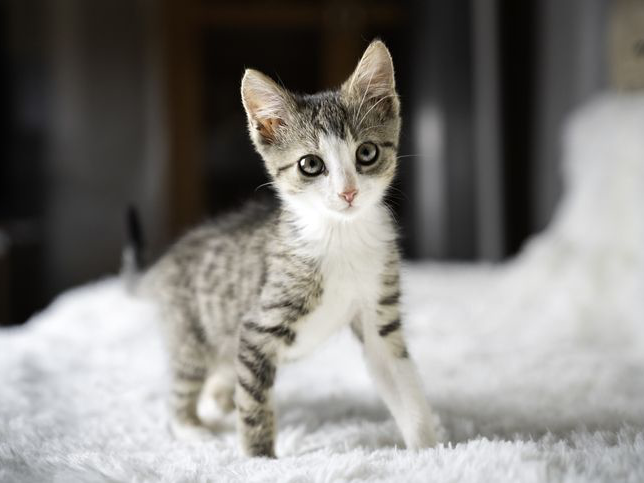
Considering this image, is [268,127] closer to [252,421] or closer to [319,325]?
[319,325]

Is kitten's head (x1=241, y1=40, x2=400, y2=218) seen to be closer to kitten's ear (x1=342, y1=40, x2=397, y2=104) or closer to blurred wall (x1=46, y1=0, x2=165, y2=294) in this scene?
kitten's ear (x1=342, y1=40, x2=397, y2=104)

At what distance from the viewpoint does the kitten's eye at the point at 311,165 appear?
1.08 meters

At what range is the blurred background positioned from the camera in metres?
3.51

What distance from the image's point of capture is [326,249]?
1121 millimetres

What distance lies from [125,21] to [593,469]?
3513mm

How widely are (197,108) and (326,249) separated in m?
2.83

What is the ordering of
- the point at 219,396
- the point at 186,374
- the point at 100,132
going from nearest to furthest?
the point at 186,374, the point at 219,396, the point at 100,132

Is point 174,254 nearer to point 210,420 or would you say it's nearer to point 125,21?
point 210,420

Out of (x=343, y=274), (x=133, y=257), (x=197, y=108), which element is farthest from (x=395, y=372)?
(x=197, y=108)

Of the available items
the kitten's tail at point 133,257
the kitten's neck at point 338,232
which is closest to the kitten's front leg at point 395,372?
the kitten's neck at point 338,232

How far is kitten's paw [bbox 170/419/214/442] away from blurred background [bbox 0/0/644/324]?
93.5 inches

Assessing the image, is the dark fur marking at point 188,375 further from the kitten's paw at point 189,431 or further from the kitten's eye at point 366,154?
the kitten's eye at point 366,154

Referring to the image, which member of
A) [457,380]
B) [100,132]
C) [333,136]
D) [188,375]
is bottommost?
[457,380]

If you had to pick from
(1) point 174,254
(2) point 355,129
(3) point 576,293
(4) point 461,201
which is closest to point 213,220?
(1) point 174,254
